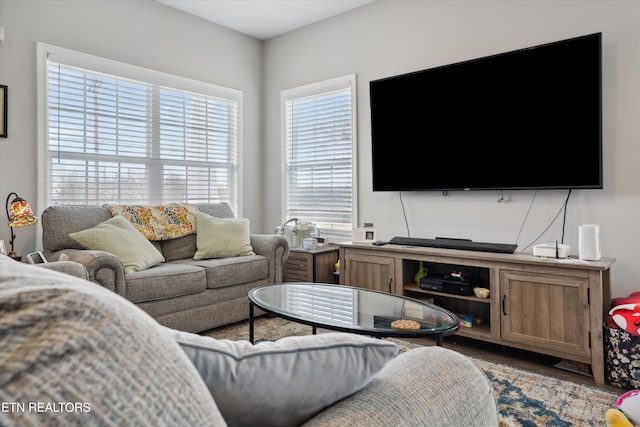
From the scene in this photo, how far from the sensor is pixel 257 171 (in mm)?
4859

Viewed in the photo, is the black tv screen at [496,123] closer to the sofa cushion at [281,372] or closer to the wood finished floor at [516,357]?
the wood finished floor at [516,357]

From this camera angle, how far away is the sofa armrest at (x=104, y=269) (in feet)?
8.00

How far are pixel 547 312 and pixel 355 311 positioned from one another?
1.28m

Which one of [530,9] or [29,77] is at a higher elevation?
[530,9]

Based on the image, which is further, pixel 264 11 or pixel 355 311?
pixel 264 11

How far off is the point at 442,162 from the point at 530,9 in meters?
1.27

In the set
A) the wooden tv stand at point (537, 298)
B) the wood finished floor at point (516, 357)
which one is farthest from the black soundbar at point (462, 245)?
the wood finished floor at point (516, 357)

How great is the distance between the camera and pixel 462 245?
9.73ft

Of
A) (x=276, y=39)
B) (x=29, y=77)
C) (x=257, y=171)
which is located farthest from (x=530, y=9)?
(x=29, y=77)

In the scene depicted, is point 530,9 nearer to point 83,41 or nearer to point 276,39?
point 276,39

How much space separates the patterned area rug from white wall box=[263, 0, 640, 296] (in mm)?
879

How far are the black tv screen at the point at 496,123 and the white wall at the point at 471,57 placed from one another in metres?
0.18

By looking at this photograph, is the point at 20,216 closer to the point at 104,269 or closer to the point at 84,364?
the point at 104,269

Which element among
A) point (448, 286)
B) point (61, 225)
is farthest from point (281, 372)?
point (61, 225)
